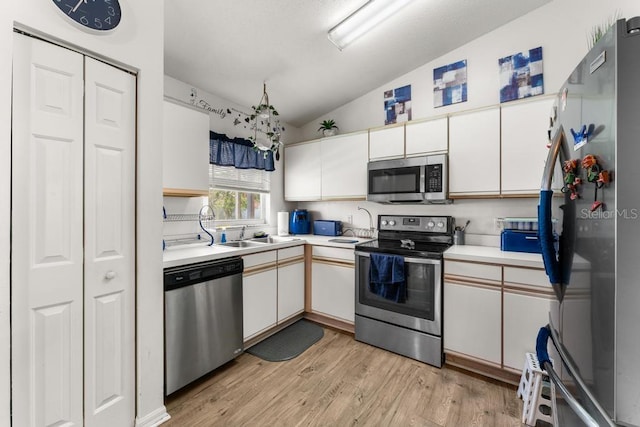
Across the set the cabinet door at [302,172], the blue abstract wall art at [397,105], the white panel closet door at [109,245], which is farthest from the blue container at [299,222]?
the white panel closet door at [109,245]

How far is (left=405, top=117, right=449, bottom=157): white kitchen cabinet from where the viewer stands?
8.42 feet

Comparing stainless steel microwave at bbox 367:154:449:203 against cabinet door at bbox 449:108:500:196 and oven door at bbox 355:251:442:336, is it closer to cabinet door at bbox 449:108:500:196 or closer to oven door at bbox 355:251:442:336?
cabinet door at bbox 449:108:500:196

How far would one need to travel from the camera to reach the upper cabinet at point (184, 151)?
2.13 metres

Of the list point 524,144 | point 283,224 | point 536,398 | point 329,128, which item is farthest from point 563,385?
point 329,128

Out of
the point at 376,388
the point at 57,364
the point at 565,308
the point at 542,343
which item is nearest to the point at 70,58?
the point at 57,364

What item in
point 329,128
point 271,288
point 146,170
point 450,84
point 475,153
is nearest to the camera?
point 146,170

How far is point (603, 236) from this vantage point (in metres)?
0.70

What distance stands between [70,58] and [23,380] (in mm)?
1485

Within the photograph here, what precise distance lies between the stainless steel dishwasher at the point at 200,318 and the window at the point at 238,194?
1.02 metres

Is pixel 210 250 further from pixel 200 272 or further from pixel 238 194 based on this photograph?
pixel 238 194

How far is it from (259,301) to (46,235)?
5.27ft

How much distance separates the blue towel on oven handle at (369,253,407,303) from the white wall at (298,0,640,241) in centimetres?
84

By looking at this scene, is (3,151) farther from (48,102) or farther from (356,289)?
(356,289)

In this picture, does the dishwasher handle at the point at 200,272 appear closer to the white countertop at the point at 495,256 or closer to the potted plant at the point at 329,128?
the white countertop at the point at 495,256
